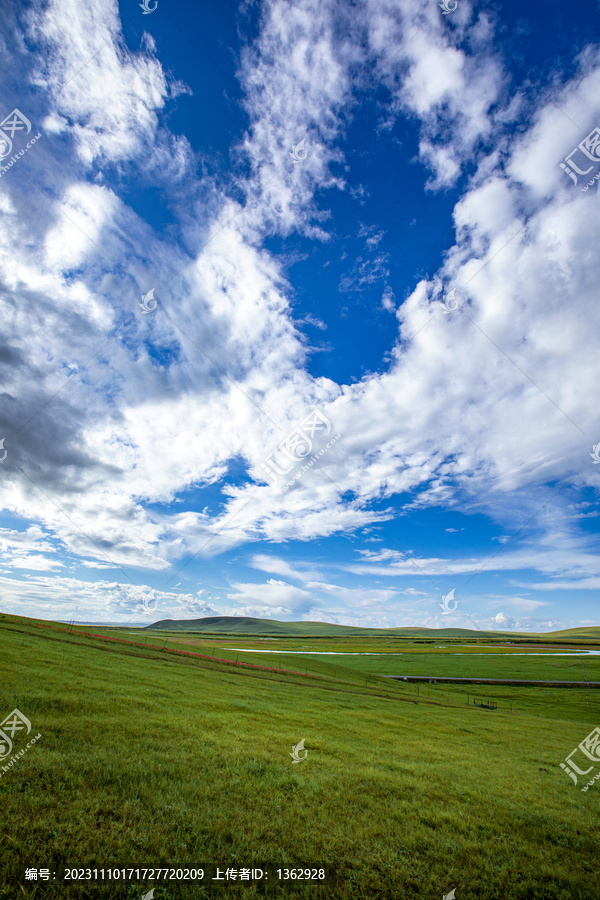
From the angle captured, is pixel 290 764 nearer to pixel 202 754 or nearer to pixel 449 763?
pixel 202 754

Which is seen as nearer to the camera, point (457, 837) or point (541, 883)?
point (541, 883)

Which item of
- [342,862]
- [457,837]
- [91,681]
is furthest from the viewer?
[91,681]

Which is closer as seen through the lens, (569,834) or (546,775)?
(569,834)

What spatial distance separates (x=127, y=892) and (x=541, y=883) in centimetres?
896

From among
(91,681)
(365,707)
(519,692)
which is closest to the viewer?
(91,681)

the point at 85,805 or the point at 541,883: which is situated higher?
the point at 85,805

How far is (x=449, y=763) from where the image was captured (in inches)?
703

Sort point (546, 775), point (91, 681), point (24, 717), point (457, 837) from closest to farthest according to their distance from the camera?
point (457, 837) → point (24, 717) → point (546, 775) → point (91, 681)

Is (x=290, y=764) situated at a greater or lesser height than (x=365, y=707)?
greater

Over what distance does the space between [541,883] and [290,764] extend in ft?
27.3

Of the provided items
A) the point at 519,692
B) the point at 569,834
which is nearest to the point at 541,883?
the point at 569,834

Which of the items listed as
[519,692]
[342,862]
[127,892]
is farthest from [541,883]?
[519,692]

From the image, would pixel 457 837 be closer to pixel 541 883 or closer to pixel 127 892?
pixel 541 883

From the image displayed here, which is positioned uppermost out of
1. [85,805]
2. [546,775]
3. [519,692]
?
[85,805]
